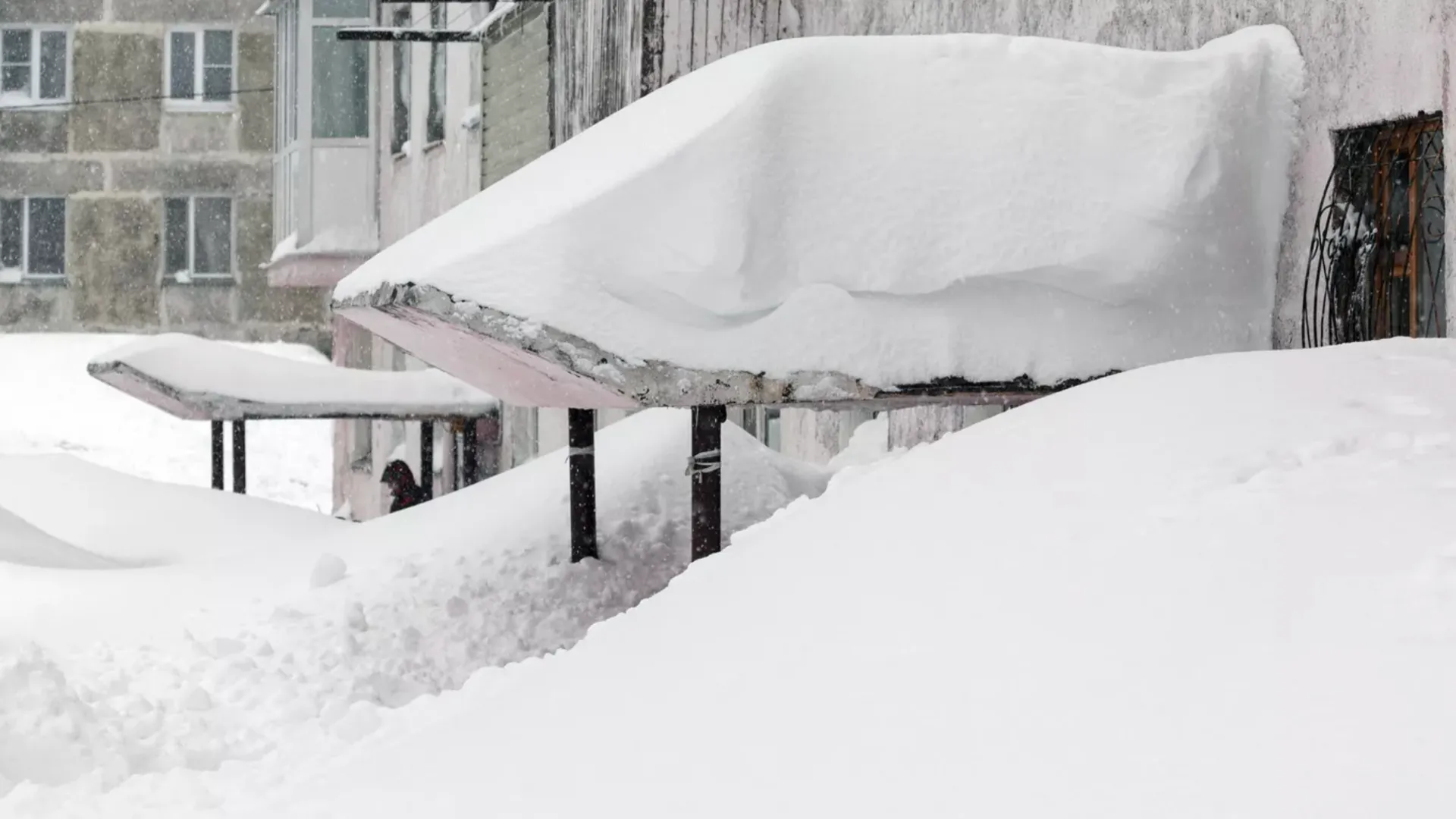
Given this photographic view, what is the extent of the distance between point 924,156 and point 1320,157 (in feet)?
4.98

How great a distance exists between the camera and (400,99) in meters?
18.1

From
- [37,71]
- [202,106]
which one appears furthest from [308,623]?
[37,71]

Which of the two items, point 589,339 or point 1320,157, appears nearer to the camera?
point 589,339

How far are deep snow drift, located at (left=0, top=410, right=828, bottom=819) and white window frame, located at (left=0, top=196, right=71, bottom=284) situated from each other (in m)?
18.3

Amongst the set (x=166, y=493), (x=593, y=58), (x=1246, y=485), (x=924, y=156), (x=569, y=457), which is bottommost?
(x=166, y=493)

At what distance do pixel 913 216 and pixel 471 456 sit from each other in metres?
10.3

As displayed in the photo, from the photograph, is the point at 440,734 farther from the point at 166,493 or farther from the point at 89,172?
the point at 89,172

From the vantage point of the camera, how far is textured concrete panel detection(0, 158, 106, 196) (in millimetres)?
26750

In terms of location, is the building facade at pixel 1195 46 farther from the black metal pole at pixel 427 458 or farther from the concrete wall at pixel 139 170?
the concrete wall at pixel 139 170

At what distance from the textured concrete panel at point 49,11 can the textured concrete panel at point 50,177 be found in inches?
85.9

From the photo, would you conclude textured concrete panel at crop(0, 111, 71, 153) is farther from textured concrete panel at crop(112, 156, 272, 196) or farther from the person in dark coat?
the person in dark coat

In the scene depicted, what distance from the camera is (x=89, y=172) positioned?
26812mm

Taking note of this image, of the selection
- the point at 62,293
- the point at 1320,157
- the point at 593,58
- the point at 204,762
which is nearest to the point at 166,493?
the point at 593,58

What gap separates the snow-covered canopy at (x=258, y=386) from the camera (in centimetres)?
1329
